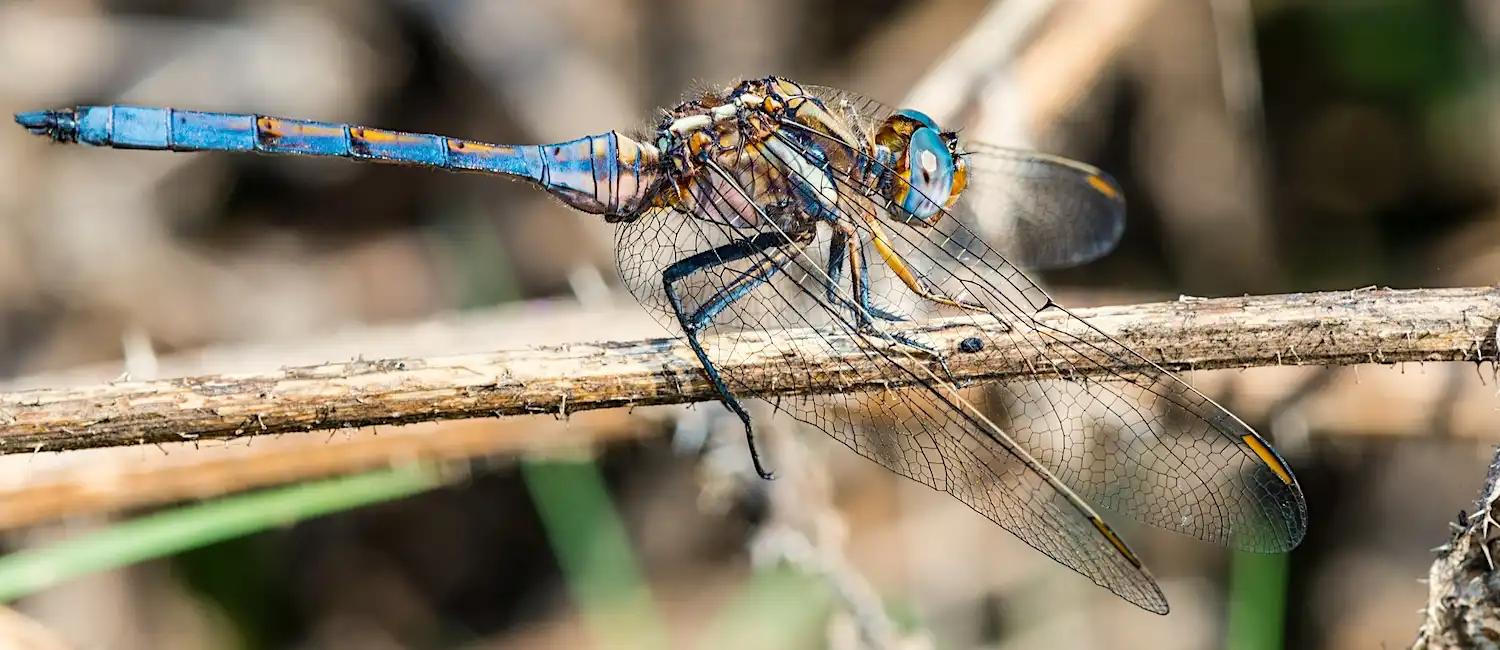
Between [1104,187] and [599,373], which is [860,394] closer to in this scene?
[599,373]

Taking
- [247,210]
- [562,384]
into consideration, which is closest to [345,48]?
[247,210]

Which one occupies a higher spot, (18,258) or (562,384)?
(18,258)

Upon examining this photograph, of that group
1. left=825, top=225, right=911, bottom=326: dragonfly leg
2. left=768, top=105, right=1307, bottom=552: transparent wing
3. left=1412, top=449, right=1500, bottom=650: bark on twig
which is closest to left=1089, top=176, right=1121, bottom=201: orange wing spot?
left=768, top=105, right=1307, bottom=552: transparent wing

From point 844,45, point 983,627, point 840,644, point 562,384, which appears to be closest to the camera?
point 562,384

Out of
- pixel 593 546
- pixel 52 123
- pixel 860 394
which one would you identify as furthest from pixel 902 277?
pixel 52 123

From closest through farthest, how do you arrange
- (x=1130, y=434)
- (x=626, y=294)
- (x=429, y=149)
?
1. (x=1130, y=434)
2. (x=429, y=149)
3. (x=626, y=294)

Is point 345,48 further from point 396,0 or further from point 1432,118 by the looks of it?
point 1432,118
